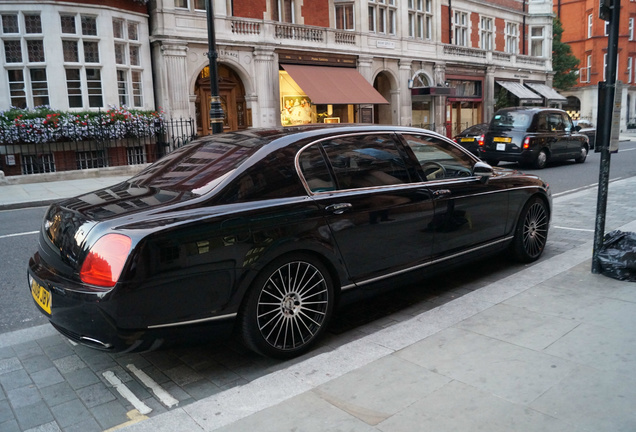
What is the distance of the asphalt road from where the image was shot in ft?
16.0

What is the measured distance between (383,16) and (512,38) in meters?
14.6

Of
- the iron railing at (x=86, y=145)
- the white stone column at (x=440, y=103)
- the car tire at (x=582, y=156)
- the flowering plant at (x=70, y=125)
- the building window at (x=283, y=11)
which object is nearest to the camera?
the flowering plant at (x=70, y=125)

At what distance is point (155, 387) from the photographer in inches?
135

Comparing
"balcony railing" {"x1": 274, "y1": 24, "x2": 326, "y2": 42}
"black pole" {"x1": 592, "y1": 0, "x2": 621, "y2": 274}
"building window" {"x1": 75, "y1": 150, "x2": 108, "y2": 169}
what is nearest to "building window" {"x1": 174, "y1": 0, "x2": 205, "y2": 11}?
"balcony railing" {"x1": 274, "y1": 24, "x2": 326, "y2": 42}

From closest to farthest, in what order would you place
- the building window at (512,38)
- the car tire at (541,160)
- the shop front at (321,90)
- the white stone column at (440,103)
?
the car tire at (541,160) < the shop front at (321,90) < the white stone column at (440,103) < the building window at (512,38)

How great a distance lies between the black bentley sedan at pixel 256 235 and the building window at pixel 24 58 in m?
13.9

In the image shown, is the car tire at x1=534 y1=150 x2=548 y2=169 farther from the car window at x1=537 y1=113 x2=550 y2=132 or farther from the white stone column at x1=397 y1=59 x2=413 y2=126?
the white stone column at x1=397 y1=59 x2=413 y2=126

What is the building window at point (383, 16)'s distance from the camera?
25391 millimetres

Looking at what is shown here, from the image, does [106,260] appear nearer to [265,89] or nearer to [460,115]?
[265,89]

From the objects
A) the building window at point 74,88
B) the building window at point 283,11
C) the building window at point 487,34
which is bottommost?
the building window at point 74,88

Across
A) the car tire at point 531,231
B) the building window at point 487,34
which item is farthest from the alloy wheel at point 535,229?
the building window at point 487,34

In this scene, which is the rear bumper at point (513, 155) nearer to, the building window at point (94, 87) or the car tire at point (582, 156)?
the car tire at point (582, 156)

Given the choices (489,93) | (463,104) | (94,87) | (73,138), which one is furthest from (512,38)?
(73,138)

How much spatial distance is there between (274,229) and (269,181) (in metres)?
0.39
